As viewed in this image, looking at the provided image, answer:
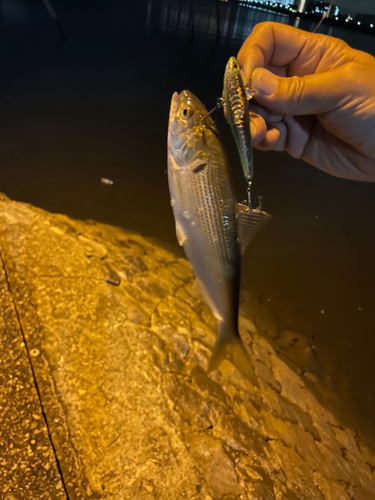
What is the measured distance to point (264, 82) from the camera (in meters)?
2.11

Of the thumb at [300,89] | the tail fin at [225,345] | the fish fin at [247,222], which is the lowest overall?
the tail fin at [225,345]

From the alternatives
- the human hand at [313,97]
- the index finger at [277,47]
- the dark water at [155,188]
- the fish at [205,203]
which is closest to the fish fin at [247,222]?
the fish at [205,203]

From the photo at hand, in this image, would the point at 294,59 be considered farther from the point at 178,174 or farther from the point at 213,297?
the point at 213,297

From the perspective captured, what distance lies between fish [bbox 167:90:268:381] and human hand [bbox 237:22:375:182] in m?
0.72

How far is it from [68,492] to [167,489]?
61 cm

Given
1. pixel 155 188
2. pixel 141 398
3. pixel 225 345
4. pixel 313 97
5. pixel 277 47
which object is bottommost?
pixel 155 188

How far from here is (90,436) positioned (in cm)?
219

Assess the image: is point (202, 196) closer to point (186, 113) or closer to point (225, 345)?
point (186, 113)

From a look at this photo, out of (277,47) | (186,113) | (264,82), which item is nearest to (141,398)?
(186,113)

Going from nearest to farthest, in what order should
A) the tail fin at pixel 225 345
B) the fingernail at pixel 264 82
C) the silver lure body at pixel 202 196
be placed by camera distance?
1. the silver lure body at pixel 202 196
2. the tail fin at pixel 225 345
3. the fingernail at pixel 264 82

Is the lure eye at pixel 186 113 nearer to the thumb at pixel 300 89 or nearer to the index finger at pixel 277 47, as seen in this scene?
the thumb at pixel 300 89

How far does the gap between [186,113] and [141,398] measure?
6.61 feet

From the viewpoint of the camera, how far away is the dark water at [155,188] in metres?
5.16

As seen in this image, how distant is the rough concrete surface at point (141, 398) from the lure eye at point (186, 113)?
74.3 inches
